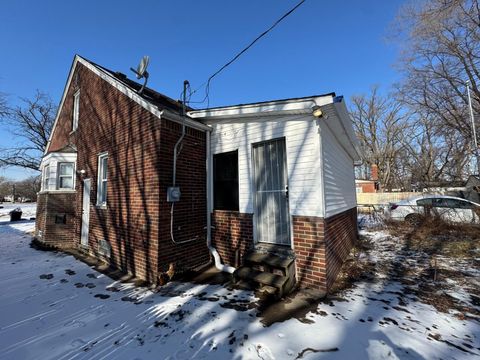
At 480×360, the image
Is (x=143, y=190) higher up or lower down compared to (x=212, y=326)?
higher up

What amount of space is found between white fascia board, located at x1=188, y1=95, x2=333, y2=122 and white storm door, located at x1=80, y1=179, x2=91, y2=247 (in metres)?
4.69

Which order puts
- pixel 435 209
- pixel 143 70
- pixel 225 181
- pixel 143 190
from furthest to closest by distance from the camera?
pixel 435 209, pixel 225 181, pixel 143 70, pixel 143 190

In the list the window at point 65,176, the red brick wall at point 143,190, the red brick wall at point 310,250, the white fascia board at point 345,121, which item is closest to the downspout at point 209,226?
the red brick wall at point 143,190

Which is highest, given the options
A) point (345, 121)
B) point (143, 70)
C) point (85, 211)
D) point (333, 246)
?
point (143, 70)

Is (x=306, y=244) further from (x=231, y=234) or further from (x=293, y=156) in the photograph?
(x=231, y=234)

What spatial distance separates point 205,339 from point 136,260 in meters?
3.06

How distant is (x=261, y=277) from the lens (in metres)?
3.97

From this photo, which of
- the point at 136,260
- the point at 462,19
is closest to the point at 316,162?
the point at 136,260

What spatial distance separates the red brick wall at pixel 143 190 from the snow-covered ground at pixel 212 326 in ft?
2.76

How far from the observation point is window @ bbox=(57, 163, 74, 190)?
8.23 meters

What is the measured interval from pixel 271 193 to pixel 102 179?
5.23 m

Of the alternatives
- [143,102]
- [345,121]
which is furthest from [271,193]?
[143,102]

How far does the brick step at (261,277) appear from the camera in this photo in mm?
3729

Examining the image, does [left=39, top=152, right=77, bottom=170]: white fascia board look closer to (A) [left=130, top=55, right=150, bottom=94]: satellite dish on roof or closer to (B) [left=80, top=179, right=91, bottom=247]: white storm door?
(B) [left=80, top=179, right=91, bottom=247]: white storm door
